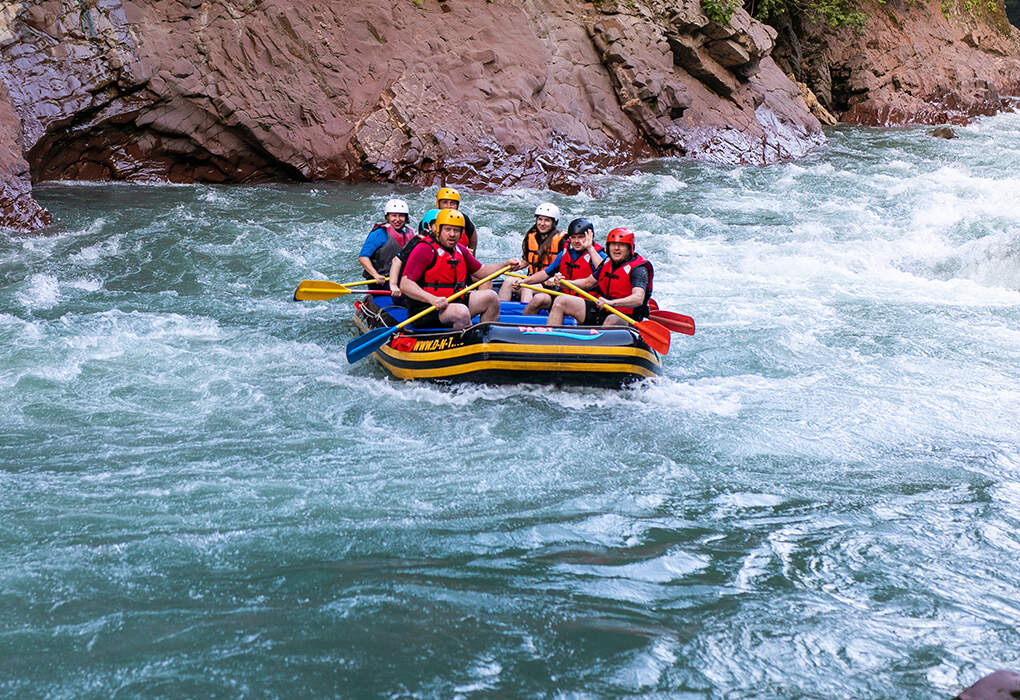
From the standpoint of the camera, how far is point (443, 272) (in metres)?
6.54

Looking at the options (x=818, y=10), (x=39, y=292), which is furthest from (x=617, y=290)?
(x=818, y=10)

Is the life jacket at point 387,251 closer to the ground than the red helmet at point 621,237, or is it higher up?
closer to the ground

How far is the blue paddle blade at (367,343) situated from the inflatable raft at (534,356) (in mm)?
193

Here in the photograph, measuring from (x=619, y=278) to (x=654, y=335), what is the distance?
0.66 metres

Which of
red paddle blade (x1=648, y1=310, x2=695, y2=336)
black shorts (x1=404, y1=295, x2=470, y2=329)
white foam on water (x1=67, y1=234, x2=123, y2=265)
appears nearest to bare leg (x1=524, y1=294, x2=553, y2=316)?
black shorts (x1=404, y1=295, x2=470, y2=329)

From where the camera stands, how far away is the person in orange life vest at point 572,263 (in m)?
6.90

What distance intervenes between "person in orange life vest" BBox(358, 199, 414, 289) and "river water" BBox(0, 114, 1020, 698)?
537 millimetres

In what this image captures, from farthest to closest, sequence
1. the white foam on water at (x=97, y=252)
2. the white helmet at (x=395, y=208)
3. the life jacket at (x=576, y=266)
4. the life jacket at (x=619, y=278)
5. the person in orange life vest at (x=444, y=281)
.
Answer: the white foam on water at (x=97, y=252) → the white helmet at (x=395, y=208) → the life jacket at (x=576, y=266) → the life jacket at (x=619, y=278) → the person in orange life vest at (x=444, y=281)

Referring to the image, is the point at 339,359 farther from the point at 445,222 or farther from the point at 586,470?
the point at 586,470

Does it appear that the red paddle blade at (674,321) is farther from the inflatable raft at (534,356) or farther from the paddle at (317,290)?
the paddle at (317,290)

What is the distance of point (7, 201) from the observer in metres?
9.43

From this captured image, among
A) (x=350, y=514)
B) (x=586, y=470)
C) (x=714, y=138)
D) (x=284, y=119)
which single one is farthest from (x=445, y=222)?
(x=714, y=138)

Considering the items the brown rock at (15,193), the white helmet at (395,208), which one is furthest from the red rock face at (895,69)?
the brown rock at (15,193)

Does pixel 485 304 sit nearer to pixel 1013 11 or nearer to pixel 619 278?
pixel 619 278
